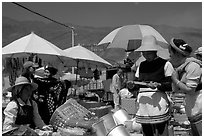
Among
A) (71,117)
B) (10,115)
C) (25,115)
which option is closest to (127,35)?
(71,117)

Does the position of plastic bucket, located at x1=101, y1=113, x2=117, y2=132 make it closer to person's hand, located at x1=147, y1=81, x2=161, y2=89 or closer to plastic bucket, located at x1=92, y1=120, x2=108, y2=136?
plastic bucket, located at x1=92, y1=120, x2=108, y2=136

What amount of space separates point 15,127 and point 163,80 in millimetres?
1399

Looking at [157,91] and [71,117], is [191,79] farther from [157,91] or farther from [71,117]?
[71,117]

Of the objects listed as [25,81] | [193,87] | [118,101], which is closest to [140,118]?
[193,87]

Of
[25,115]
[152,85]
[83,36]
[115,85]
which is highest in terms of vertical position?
[152,85]

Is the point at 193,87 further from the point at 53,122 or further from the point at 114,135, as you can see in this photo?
the point at 53,122

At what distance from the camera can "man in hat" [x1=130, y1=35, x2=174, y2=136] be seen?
9.31ft

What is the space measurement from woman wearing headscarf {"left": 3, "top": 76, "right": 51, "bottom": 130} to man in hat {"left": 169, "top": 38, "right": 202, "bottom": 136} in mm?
1314

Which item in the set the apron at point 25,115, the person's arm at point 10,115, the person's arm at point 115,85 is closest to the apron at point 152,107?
the apron at point 25,115

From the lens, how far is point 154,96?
2.89 meters

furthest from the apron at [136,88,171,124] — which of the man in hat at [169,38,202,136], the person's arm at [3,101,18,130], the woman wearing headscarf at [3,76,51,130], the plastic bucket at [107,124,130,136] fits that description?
the person's arm at [3,101,18,130]

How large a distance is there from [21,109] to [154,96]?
123cm

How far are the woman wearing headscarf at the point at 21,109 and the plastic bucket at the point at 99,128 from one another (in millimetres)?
459

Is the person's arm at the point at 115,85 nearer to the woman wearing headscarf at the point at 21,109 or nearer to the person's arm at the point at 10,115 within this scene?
the woman wearing headscarf at the point at 21,109
